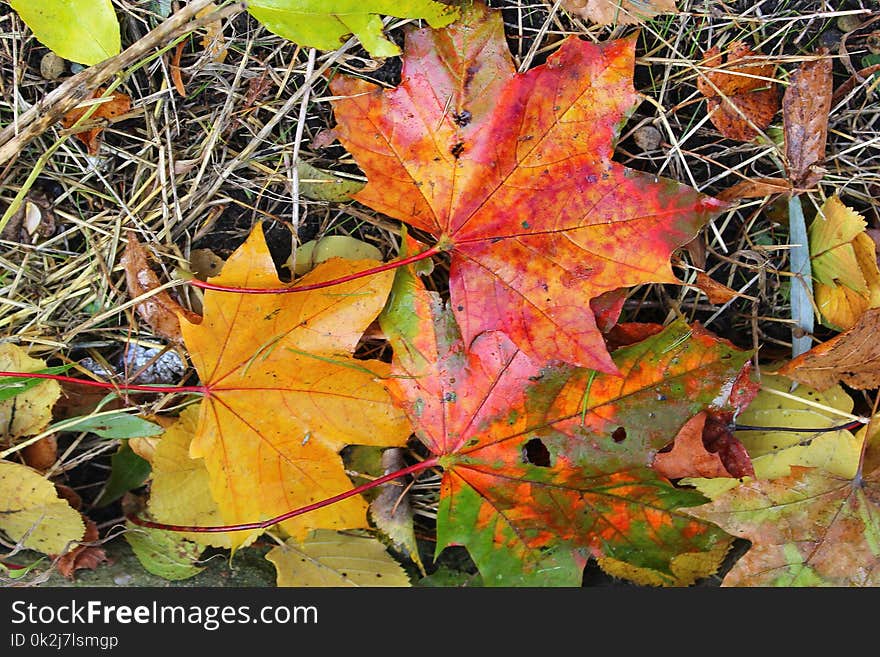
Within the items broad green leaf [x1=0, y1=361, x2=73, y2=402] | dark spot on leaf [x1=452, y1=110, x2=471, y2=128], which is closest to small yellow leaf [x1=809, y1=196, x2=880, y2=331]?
dark spot on leaf [x1=452, y1=110, x2=471, y2=128]

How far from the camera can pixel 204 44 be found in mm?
1515

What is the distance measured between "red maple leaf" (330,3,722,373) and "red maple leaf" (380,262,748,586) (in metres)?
0.09

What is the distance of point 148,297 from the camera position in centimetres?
153

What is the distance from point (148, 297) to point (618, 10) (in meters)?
1.15

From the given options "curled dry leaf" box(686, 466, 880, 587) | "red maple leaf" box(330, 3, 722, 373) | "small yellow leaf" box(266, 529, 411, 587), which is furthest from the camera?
"small yellow leaf" box(266, 529, 411, 587)

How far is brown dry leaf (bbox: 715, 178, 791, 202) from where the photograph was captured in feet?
4.97

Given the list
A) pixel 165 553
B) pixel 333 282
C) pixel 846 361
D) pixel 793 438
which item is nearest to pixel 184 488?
pixel 165 553

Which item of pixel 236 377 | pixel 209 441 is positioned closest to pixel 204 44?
pixel 236 377

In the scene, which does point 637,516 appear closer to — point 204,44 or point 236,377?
point 236,377

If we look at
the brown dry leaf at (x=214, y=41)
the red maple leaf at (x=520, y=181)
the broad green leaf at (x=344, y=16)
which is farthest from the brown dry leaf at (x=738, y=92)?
the brown dry leaf at (x=214, y=41)

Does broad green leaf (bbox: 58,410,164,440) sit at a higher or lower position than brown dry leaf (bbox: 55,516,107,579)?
higher

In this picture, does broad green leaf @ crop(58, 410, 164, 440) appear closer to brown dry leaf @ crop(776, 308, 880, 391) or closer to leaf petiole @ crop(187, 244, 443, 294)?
leaf petiole @ crop(187, 244, 443, 294)

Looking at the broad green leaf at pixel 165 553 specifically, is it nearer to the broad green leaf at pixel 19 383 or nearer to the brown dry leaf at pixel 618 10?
the broad green leaf at pixel 19 383

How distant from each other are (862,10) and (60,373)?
1.91 meters
